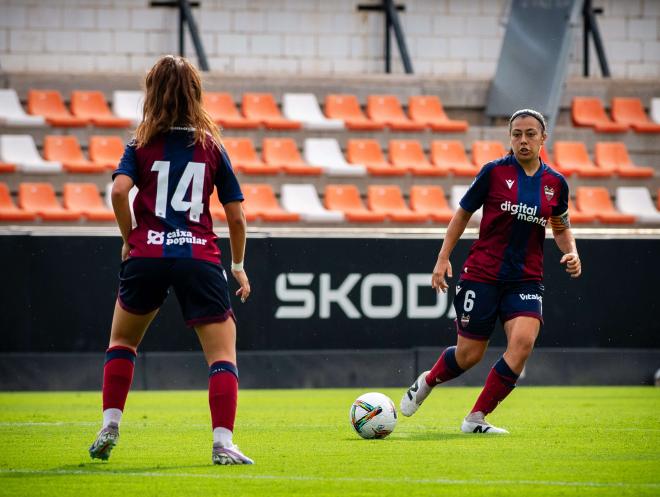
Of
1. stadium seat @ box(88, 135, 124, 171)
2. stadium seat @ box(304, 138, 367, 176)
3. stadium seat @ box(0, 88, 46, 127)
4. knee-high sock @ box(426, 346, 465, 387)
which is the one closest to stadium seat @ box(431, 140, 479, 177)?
stadium seat @ box(304, 138, 367, 176)

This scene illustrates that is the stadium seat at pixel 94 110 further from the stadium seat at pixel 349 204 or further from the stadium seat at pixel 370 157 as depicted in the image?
the stadium seat at pixel 370 157

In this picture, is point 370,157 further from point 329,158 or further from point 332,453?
point 332,453

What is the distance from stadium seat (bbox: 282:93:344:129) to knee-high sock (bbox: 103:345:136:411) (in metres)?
14.2

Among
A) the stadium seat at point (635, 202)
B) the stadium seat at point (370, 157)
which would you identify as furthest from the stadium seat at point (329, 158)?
the stadium seat at point (635, 202)

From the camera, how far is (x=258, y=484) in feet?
20.1

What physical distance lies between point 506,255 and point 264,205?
10.8 m

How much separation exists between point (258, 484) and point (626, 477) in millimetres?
1763

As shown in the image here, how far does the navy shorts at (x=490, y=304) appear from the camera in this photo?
29.0ft

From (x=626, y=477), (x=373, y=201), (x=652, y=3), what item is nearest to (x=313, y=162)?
(x=373, y=201)

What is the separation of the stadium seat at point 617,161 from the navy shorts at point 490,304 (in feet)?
43.9

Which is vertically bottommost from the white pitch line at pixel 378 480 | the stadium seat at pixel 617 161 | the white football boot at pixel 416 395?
the stadium seat at pixel 617 161

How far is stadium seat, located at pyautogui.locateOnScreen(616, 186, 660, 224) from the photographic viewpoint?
21172mm

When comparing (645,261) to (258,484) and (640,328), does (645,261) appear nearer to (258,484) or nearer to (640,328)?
(640,328)

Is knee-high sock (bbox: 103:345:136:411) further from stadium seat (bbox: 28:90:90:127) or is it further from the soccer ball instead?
stadium seat (bbox: 28:90:90:127)
